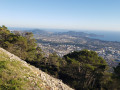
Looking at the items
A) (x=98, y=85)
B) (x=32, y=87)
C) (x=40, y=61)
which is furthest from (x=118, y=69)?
(x=40, y=61)

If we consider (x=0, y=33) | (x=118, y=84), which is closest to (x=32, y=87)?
(x=118, y=84)

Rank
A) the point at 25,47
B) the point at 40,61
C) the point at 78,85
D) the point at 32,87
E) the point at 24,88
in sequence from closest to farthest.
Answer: the point at 24,88 < the point at 32,87 < the point at 78,85 < the point at 25,47 < the point at 40,61

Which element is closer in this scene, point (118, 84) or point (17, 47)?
point (118, 84)

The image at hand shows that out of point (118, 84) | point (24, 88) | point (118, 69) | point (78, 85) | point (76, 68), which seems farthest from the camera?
point (76, 68)

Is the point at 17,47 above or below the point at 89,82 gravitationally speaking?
above

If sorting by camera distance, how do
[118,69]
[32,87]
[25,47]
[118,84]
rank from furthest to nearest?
[25,47] < [118,69] < [118,84] < [32,87]

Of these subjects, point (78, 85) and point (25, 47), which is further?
point (25, 47)

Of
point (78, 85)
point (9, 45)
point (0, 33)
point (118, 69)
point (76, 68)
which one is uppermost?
point (0, 33)

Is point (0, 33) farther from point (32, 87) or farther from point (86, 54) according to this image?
point (32, 87)

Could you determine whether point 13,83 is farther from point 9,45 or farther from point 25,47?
point 25,47
